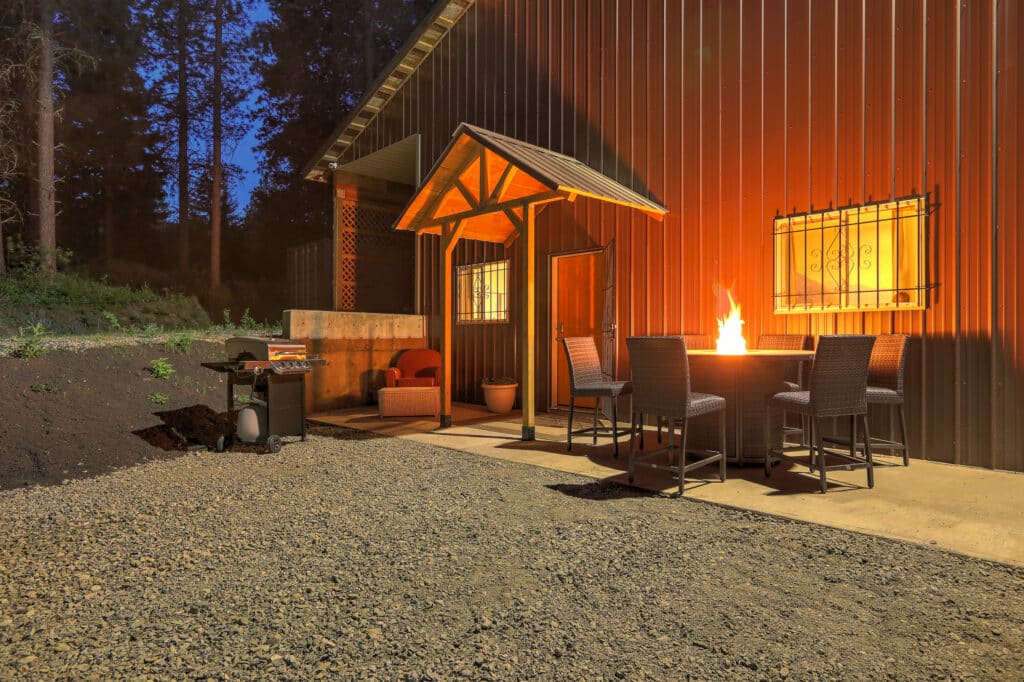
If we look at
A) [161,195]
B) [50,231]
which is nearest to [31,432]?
[50,231]

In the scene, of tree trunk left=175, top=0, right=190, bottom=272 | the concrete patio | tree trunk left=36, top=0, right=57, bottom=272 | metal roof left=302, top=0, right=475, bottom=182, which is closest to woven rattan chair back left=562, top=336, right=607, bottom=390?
the concrete patio

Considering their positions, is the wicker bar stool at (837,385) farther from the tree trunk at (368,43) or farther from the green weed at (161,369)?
the tree trunk at (368,43)

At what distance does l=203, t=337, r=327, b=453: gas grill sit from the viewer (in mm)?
5061

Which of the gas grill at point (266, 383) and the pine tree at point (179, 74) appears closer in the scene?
the gas grill at point (266, 383)

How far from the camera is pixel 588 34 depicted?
23.0 ft

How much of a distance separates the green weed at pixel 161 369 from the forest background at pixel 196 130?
10425mm

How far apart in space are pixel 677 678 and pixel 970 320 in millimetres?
4134

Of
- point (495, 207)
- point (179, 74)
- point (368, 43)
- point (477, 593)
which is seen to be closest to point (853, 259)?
point (495, 207)

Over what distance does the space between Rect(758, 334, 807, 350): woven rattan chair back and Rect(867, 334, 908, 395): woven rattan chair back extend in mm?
559

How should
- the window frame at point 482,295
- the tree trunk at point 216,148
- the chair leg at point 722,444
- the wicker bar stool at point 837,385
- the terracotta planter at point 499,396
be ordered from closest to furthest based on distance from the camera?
the wicker bar stool at point 837,385 < the chair leg at point 722,444 < the terracotta planter at point 499,396 < the window frame at point 482,295 < the tree trunk at point 216,148

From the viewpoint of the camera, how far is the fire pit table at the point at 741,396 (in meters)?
4.29

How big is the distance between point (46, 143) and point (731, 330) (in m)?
14.6

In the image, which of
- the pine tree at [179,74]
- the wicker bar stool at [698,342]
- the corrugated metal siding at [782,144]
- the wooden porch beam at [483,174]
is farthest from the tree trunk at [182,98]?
the wicker bar stool at [698,342]

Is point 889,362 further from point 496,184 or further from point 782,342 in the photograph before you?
point 496,184
